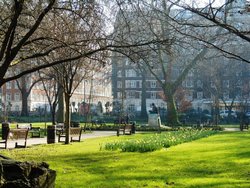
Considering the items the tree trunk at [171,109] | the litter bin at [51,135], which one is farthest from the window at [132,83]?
the litter bin at [51,135]

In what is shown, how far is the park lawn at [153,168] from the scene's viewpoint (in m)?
9.40

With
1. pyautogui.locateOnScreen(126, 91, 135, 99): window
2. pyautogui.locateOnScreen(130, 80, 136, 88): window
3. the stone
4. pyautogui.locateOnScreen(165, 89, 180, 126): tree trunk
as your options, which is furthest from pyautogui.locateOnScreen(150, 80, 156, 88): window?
the stone

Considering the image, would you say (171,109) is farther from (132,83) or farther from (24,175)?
(132,83)

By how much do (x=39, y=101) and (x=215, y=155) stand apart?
79.2 m

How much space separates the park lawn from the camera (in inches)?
370

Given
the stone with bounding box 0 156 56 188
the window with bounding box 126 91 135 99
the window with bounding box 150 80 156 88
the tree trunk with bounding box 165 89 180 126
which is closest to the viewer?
the stone with bounding box 0 156 56 188

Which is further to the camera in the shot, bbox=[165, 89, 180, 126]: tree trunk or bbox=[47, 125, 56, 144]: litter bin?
bbox=[165, 89, 180, 126]: tree trunk

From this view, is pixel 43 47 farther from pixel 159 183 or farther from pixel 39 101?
pixel 39 101

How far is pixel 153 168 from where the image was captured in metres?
11.6

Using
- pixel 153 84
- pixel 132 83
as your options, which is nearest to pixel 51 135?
pixel 153 84

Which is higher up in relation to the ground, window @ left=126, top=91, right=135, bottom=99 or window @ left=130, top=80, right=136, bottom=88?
window @ left=130, top=80, right=136, bottom=88

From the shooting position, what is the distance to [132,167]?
11.7 meters

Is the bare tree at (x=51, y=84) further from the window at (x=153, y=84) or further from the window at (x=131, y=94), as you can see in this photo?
the window at (x=131, y=94)

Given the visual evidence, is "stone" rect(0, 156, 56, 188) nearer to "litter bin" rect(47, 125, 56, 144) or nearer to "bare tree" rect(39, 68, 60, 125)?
"litter bin" rect(47, 125, 56, 144)
